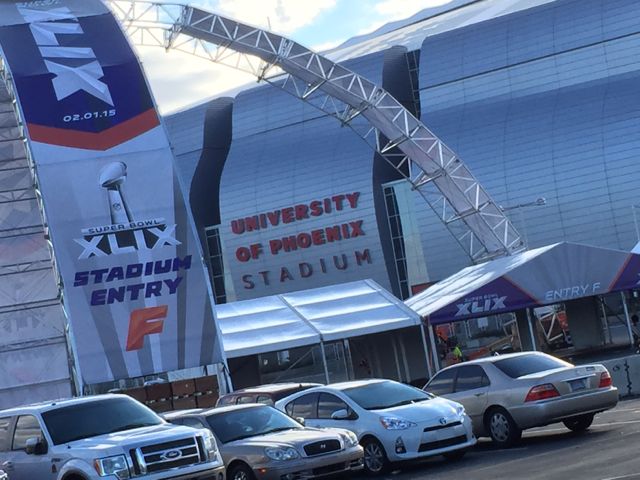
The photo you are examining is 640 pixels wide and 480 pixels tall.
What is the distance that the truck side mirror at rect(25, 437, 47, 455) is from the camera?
50.3ft

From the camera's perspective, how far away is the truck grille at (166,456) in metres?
14.8

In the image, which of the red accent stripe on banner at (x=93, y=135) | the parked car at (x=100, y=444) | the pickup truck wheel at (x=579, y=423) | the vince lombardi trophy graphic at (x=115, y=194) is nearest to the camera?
the parked car at (x=100, y=444)

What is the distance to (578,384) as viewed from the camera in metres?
19.4

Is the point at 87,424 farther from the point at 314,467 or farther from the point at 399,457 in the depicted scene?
the point at 399,457

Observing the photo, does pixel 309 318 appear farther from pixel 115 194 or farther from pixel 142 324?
pixel 115 194

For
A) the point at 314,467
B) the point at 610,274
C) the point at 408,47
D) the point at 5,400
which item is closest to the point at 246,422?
the point at 314,467

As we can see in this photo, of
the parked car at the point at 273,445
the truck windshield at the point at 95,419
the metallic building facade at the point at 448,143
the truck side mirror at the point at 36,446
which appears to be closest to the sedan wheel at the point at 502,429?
the parked car at the point at 273,445

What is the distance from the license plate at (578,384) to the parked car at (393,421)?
1757 mm

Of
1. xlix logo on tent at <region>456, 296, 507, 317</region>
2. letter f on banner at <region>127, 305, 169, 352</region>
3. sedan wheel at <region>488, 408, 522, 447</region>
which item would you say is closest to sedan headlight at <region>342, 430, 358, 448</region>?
sedan wheel at <region>488, 408, 522, 447</region>

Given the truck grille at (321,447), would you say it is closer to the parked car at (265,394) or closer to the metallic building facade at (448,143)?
the parked car at (265,394)

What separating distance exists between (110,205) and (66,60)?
13.3 ft

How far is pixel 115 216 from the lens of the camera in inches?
1216

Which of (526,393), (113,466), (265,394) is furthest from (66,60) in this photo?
(113,466)

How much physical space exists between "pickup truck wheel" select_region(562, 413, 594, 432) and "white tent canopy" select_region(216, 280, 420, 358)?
590 inches
